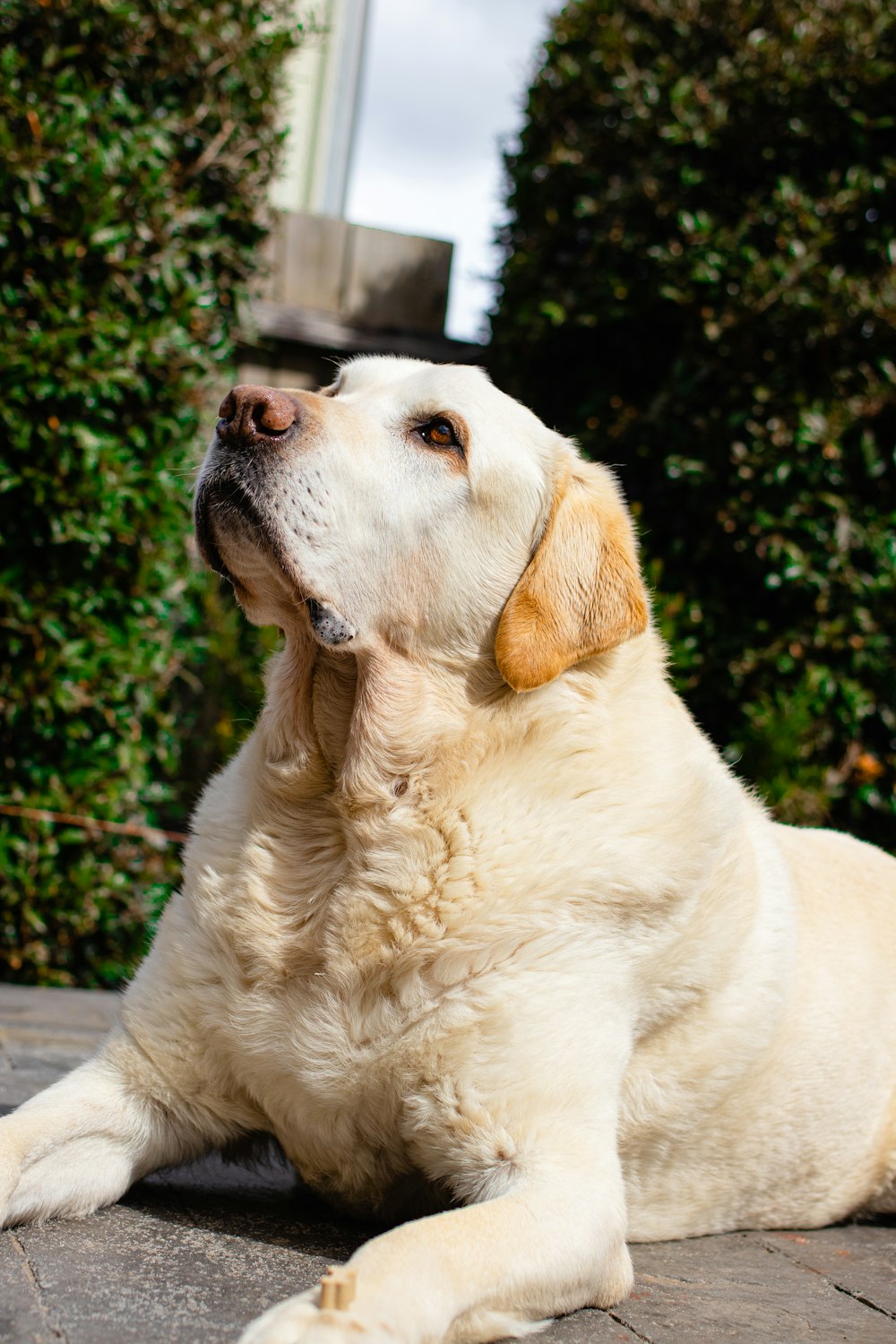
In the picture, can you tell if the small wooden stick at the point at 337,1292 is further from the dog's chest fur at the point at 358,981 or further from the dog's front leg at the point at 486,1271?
the dog's chest fur at the point at 358,981

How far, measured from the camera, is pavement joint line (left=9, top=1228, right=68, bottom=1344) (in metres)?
1.78

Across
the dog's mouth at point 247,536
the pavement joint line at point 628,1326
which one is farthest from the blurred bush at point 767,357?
the pavement joint line at point 628,1326

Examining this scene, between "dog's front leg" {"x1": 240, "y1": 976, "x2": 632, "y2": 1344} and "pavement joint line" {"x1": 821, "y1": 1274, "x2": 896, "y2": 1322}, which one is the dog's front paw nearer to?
"dog's front leg" {"x1": 240, "y1": 976, "x2": 632, "y2": 1344}

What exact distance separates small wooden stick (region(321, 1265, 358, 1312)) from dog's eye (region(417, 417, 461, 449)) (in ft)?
5.20

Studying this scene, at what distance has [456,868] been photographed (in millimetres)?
2396

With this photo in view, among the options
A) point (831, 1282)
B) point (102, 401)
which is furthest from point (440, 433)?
point (102, 401)

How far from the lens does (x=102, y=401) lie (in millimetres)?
4820

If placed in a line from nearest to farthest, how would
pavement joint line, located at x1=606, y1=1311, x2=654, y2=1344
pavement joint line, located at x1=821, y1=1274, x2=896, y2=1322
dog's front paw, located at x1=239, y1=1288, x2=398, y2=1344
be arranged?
dog's front paw, located at x1=239, y1=1288, x2=398, y2=1344
pavement joint line, located at x1=606, y1=1311, x2=654, y2=1344
pavement joint line, located at x1=821, y1=1274, x2=896, y2=1322

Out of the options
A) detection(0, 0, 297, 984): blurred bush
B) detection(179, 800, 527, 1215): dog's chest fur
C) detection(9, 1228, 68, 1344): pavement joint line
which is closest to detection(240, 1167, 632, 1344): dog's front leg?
detection(179, 800, 527, 1215): dog's chest fur

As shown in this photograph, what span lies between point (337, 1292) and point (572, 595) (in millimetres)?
1384

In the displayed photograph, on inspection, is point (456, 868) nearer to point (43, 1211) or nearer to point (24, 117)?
point (43, 1211)

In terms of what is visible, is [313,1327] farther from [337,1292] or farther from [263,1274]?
[263,1274]

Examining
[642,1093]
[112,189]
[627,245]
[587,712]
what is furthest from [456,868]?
[627,245]

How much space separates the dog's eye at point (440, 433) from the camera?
2.65 meters
